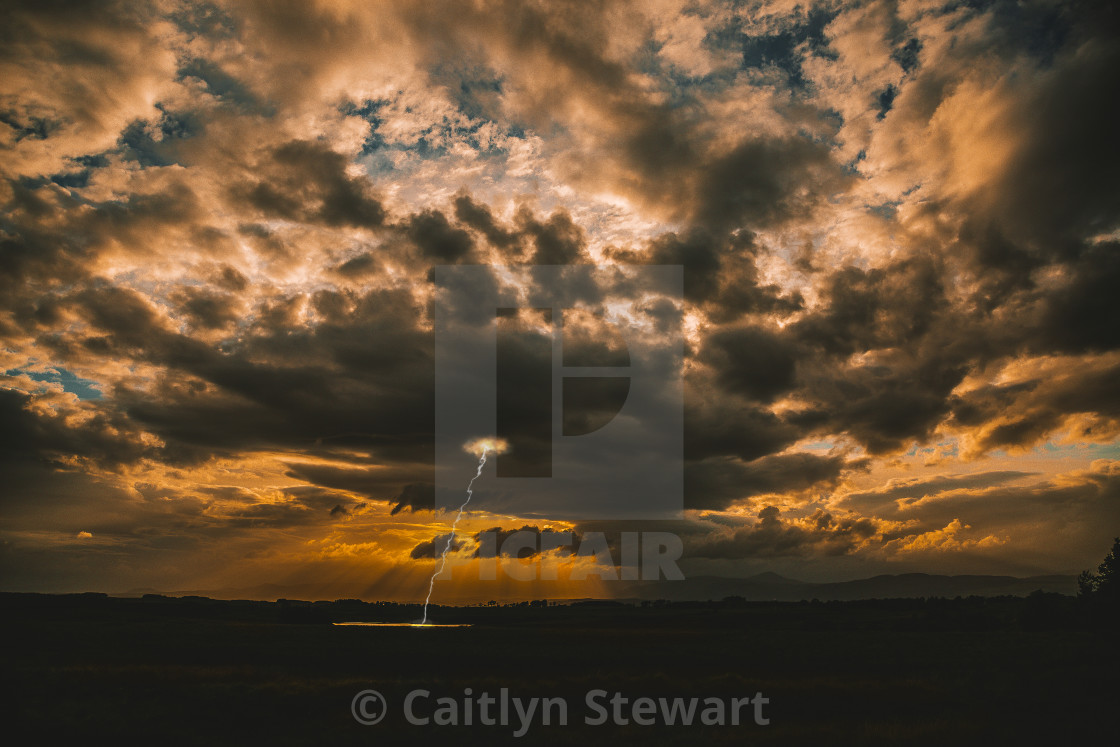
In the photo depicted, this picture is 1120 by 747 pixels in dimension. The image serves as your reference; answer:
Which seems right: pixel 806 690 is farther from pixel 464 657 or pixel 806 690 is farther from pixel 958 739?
pixel 464 657

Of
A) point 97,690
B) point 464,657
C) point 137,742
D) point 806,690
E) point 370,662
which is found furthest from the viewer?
point 464,657

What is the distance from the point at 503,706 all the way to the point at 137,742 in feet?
54.6

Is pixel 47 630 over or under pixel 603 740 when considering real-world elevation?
under

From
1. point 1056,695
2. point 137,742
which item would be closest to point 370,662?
point 137,742

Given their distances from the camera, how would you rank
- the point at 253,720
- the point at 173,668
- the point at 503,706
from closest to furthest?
the point at 253,720
the point at 503,706
the point at 173,668

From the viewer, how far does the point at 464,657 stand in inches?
2325

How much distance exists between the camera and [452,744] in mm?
25141

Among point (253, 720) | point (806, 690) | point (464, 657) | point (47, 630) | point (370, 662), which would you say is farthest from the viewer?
point (47, 630)

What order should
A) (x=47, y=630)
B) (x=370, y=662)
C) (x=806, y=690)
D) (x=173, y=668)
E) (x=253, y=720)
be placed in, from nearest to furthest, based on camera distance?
1. (x=253, y=720)
2. (x=806, y=690)
3. (x=173, y=668)
4. (x=370, y=662)
5. (x=47, y=630)

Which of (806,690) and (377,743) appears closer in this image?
(377,743)

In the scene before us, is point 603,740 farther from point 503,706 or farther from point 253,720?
point 253,720

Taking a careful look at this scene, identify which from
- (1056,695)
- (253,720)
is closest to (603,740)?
(253,720)

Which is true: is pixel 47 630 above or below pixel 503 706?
below

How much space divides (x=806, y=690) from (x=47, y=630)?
97.6m
